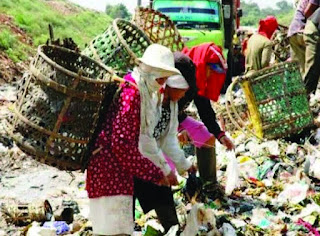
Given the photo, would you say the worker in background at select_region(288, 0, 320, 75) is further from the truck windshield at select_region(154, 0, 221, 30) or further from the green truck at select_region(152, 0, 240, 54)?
the truck windshield at select_region(154, 0, 221, 30)

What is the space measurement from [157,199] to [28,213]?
158 centimetres

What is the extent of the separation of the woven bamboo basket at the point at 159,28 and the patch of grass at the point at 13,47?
446 inches

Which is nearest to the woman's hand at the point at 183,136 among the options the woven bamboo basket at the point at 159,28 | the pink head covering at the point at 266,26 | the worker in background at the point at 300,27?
the woven bamboo basket at the point at 159,28

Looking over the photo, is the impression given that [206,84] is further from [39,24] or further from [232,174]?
[39,24]

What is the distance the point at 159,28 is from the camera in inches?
228

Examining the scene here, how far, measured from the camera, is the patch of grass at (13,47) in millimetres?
17169

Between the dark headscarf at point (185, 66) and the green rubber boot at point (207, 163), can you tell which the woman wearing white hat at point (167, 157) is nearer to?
the dark headscarf at point (185, 66)

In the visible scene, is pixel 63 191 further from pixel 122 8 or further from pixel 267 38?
pixel 122 8

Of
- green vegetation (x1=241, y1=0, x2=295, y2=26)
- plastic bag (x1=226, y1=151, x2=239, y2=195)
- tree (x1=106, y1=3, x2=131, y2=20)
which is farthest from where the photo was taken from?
green vegetation (x1=241, y1=0, x2=295, y2=26)

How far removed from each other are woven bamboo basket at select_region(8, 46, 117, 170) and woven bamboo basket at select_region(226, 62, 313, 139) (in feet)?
10.9

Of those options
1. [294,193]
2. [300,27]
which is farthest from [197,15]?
[294,193]

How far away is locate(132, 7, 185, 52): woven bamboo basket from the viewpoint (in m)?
5.68

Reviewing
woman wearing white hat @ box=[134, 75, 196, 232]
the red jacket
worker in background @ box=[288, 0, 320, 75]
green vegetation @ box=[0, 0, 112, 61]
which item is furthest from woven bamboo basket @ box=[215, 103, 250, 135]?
green vegetation @ box=[0, 0, 112, 61]

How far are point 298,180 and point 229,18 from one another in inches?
443
